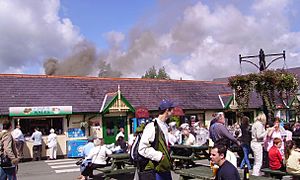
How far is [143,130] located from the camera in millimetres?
5176

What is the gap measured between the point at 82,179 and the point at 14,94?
10.6 meters

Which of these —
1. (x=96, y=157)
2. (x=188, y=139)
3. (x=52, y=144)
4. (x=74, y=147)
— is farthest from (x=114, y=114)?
(x=96, y=157)

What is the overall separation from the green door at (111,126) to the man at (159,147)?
16474mm

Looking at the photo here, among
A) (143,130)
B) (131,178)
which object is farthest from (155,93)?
(143,130)

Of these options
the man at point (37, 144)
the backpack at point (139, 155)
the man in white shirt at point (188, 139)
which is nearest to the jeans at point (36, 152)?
the man at point (37, 144)

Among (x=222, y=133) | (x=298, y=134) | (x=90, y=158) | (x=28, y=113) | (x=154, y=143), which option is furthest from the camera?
(x=28, y=113)

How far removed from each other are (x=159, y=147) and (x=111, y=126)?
1696 cm

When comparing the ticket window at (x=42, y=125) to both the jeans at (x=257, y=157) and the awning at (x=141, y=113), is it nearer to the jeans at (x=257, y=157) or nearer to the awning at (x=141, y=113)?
the awning at (x=141, y=113)

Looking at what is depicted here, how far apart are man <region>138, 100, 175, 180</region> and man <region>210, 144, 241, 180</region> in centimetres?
74

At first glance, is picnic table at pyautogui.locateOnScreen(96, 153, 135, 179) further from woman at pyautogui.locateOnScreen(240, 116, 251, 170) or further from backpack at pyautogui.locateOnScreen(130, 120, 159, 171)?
backpack at pyautogui.locateOnScreen(130, 120, 159, 171)

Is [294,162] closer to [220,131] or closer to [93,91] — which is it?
[220,131]

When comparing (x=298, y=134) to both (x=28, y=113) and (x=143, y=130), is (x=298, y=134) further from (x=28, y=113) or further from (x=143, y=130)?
(x=28, y=113)

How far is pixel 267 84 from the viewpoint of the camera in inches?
581

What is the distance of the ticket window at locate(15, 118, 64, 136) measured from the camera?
1939 cm
